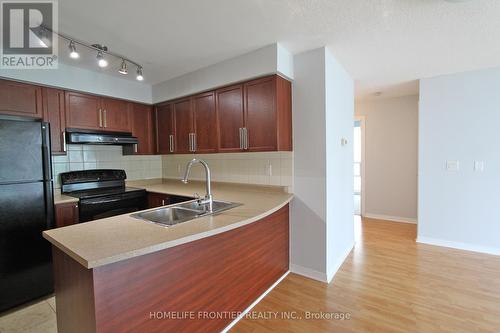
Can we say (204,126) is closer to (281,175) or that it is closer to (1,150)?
(281,175)

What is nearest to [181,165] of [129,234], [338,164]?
[338,164]

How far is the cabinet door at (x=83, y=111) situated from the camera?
2.87 m

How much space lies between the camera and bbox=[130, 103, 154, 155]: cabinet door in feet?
11.6

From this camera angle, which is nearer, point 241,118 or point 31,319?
point 31,319

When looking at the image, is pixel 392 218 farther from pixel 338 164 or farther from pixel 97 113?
pixel 97 113

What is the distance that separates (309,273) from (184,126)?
2.49 m

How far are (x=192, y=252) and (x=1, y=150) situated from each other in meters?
1.88

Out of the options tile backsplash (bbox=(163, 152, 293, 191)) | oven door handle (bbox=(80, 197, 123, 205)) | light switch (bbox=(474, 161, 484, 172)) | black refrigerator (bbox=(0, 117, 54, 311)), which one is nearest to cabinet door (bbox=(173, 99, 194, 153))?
tile backsplash (bbox=(163, 152, 293, 191))

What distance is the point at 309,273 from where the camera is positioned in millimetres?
2562

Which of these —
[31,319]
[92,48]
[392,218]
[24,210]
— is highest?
[92,48]

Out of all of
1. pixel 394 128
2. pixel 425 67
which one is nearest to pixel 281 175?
pixel 425 67

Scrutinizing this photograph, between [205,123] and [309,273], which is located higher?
[205,123]

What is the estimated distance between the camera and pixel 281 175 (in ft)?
9.05

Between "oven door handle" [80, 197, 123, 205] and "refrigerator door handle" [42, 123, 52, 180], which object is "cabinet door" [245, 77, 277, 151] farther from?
"refrigerator door handle" [42, 123, 52, 180]
